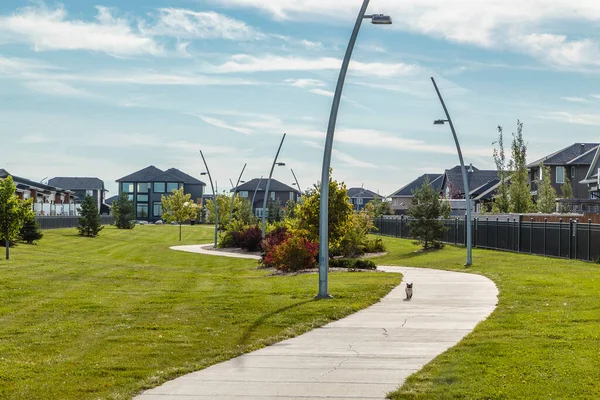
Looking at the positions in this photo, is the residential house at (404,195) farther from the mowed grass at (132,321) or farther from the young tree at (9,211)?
the mowed grass at (132,321)

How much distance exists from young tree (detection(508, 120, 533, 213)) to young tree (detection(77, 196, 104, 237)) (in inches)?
1561

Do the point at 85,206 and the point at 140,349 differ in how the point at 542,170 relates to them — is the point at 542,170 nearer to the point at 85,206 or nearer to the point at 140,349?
the point at 85,206

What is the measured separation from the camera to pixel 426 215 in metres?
50.1

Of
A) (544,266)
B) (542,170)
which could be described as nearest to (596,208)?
(542,170)

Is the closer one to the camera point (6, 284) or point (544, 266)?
point (6, 284)

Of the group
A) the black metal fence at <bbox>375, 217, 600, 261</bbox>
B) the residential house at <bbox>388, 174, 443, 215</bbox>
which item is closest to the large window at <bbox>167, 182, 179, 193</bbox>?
the residential house at <bbox>388, 174, 443, 215</bbox>

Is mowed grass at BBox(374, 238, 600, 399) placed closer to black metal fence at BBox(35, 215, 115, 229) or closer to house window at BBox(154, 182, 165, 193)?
black metal fence at BBox(35, 215, 115, 229)

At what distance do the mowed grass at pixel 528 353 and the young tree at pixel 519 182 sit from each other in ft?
159

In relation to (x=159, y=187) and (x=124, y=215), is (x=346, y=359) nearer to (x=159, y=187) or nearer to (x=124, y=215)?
(x=124, y=215)

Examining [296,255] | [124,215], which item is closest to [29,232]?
[296,255]

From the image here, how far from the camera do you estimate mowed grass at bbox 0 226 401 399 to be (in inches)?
419

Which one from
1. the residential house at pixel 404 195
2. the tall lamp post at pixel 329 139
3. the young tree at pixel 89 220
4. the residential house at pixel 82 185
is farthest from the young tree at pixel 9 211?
the residential house at pixel 82 185

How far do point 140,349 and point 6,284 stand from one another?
1093 cm

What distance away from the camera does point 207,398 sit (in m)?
9.45
